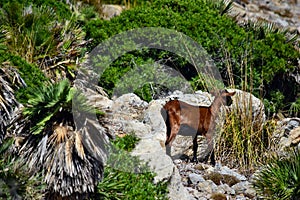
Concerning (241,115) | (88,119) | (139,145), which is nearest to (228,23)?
(241,115)

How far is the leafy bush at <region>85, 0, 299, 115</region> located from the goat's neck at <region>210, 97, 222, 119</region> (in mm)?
2040

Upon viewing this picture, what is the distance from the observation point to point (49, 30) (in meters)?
9.21

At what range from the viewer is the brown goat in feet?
25.3

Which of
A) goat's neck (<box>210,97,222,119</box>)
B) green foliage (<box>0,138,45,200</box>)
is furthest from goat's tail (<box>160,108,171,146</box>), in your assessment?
green foliage (<box>0,138,45,200</box>)

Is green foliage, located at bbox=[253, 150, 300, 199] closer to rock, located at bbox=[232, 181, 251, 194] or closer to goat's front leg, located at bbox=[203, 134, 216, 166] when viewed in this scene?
rock, located at bbox=[232, 181, 251, 194]

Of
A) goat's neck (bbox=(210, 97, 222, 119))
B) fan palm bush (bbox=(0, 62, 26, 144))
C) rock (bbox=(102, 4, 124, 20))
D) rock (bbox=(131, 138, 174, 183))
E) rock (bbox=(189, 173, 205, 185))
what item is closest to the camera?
fan palm bush (bbox=(0, 62, 26, 144))


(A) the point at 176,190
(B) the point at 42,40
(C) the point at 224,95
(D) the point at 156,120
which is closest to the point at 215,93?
(C) the point at 224,95

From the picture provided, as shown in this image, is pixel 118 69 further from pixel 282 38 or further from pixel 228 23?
pixel 282 38

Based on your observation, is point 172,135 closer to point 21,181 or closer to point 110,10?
point 21,181

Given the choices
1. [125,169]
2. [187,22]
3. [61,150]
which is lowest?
[125,169]

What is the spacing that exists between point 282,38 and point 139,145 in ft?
15.8

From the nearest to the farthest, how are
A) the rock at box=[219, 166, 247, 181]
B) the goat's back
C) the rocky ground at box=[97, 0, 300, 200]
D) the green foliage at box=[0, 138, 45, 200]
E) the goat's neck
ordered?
the green foliage at box=[0, 138, 45, 200], the rocky ground at box=[97, 0, 300, 200], the rock at box=[219, 166, 247, 181], the goat's back, the goat's neck

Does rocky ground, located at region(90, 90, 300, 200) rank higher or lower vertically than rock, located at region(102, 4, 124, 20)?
lower

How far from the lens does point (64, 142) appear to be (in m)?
5.47
